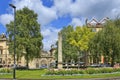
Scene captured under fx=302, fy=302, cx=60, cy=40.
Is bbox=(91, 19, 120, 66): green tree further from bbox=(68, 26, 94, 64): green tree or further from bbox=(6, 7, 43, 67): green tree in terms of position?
bbox=(68, 26, 94, 64): green tree

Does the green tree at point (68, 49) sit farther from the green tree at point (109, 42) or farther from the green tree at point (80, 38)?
the green tree at point (109, 42)

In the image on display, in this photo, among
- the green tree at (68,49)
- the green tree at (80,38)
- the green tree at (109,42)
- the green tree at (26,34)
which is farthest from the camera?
the green tree at (68,49)

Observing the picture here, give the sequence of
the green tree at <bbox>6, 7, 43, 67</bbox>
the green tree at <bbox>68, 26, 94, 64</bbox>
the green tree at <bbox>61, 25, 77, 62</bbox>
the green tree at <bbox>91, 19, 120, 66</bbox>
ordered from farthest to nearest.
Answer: the green tree at <bbox>61, 25, 77, 62</bbox> → the green tree at <bbox>68, 26, 94, 64</bbox> → the green tree at <bbox>6, 7, 43, 67</bbox> → the green tree at <bbox>91, 19, 120, 66</bbox>

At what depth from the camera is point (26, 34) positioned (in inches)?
2913

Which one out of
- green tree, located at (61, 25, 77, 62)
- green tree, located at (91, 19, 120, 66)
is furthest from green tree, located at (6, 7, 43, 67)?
green tree, located at (61, 25, 77, 62)

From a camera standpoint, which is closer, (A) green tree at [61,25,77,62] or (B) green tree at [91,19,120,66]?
(B) green tree at [91,19,120,66]

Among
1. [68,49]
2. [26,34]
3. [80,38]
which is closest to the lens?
[26,34]

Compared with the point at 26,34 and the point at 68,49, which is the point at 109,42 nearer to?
the point at 26,34

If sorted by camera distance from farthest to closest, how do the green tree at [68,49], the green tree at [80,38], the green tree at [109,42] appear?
the green tree at [68,49] < the green tree at [80,38] < the green tree at [109,42]

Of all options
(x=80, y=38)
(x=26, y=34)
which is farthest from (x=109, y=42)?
(x=80, y=38)

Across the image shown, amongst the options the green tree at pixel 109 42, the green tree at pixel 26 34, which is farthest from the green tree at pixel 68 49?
the green tree at pixel 109 42

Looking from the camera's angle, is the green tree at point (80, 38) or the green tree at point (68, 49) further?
the green tree at point (68, 49)

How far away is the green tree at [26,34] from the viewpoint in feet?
239

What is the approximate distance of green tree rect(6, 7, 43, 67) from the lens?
2872 inches
